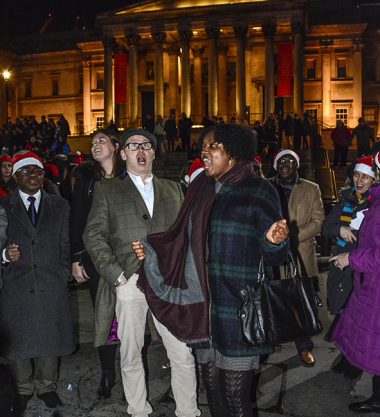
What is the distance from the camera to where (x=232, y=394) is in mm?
3285

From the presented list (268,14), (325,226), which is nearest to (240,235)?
(325,226)

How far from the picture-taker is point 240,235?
129 inches

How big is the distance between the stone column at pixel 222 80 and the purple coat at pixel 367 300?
44756 millimetres

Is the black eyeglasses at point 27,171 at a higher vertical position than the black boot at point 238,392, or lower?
higher

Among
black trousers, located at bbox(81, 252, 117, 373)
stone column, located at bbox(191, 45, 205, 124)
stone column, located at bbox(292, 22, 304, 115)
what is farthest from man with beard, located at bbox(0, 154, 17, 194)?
stone column, located at bbox(191, 45, 205, 124)

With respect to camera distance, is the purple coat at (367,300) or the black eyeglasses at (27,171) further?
the black eyeglasses at (27,171)

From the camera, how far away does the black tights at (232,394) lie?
10.8 ft

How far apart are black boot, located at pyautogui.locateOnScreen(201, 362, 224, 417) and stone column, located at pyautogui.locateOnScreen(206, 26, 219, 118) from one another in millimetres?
41263

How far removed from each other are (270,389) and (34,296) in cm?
215

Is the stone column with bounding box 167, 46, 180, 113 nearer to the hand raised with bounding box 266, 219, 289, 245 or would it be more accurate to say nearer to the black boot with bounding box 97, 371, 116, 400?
the black boot with bounding box 97, 371, 116, 400

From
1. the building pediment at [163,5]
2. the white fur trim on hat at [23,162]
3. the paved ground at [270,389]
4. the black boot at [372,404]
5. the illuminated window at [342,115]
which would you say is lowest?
the paved ground at [270,389]

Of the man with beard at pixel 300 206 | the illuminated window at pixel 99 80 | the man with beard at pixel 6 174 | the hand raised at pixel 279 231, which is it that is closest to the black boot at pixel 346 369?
the man with beard at pixel 300 206

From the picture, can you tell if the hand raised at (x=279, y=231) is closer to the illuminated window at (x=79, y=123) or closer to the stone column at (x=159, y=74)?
the stone column at (x=159, y=74)

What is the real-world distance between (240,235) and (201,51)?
158 ft
